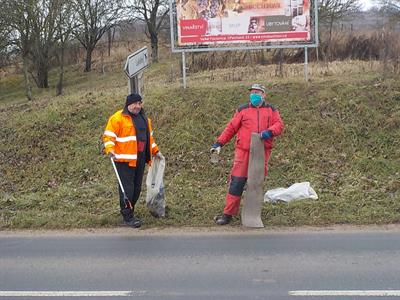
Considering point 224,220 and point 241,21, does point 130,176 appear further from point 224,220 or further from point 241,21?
point 241,21

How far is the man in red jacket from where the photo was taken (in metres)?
7.00

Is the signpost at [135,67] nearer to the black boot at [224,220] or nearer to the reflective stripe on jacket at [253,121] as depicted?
the reflective stripe on jacket at [253,121]

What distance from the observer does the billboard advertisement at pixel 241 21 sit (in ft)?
41.2

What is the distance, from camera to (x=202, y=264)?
5.47 meters

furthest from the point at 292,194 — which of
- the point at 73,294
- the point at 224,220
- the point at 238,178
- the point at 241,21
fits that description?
the point at 241,21

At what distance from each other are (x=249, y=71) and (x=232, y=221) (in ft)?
30.2

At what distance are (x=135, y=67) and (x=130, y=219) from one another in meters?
2.81

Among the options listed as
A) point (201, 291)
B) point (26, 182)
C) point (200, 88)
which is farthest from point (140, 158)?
point (200, 88)

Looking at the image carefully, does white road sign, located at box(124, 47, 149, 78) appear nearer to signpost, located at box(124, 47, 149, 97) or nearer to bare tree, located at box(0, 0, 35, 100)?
signpost, located at box(124, 47, 149, 97)

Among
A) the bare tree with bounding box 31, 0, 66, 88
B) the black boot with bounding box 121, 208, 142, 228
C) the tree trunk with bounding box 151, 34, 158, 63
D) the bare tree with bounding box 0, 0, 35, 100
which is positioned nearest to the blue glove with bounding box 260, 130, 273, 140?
the black boot with bounding box 121, 208, 142, 228

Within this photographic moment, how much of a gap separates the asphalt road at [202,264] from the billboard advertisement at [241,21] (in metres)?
7.09

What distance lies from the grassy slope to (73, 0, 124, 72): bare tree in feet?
77.8

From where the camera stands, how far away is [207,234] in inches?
264

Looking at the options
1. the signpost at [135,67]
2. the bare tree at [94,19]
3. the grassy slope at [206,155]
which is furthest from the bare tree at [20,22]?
the signpost at [135,67]
